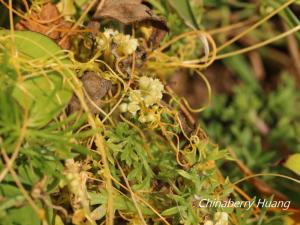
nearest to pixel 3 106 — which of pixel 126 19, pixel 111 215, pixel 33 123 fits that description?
pixel 33 123

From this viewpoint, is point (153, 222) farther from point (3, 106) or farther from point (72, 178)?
point (3, 106)

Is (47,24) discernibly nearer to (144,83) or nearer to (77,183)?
(144,83)

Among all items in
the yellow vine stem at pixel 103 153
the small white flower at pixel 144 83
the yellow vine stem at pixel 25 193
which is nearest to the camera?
the yellow vine stem at pixel 25 193

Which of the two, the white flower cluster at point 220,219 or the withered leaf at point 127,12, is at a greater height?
the withered leaf at point 127,12

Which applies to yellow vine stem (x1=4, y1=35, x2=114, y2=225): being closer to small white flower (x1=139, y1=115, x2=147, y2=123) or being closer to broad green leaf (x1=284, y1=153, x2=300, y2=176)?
small white flower (x1=139, y1=115, x2=147, y2=123)

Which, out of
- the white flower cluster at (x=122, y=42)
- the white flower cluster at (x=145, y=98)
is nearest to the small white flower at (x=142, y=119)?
the white flower cluster at (x=145, y=98)

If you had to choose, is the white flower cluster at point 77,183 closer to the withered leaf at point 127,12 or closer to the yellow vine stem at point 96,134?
the yellow vine stem at point 96,134

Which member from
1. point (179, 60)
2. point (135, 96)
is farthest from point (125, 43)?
point (179, 60)
